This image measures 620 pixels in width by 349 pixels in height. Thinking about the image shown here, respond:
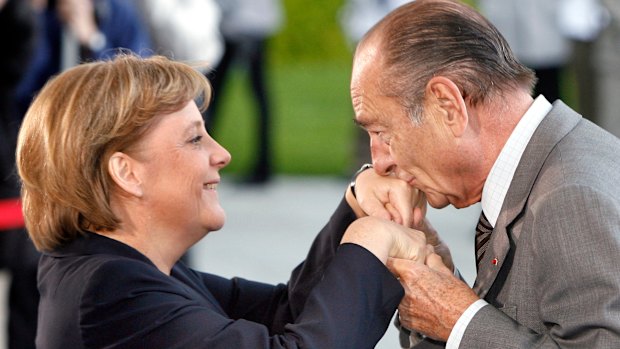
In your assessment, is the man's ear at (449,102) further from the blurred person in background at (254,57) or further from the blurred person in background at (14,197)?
the blurred person in background at (254,57)

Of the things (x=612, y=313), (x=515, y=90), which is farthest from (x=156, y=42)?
(x=612, y=313)

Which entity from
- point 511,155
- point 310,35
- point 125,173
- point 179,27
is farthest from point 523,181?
point 310,35

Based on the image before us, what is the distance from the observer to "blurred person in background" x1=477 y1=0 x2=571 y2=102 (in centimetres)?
775

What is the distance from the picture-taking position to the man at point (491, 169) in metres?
2.60

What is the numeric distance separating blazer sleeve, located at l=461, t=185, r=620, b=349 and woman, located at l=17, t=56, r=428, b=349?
1.16 ft

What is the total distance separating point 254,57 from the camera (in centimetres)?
982

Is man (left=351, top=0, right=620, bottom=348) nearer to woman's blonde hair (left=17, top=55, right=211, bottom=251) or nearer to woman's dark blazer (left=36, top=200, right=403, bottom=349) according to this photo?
woman's dark blazer (left=36, top=200, right=403, bottom=349)

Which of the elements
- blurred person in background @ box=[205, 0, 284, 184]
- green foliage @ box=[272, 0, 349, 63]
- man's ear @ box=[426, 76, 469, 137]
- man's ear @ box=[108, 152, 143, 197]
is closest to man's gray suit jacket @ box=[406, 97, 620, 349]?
man's ear @ box=[426, 76, 469, 137]

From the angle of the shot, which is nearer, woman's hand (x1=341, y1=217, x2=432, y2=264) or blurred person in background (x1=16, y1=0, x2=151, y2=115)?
woman's hand (x1=341, y1=217, x2=432, y2=264)

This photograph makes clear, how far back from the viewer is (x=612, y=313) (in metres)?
2.53

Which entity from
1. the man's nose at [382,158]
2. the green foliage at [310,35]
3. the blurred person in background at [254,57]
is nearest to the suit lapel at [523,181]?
the man's nose at [382,158]

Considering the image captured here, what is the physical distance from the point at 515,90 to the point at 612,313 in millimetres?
604

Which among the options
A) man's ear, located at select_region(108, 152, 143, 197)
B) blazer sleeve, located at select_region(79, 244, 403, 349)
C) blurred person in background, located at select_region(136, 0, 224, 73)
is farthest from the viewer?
blurred person in background, located at select_region(136, 0, 224, 73)

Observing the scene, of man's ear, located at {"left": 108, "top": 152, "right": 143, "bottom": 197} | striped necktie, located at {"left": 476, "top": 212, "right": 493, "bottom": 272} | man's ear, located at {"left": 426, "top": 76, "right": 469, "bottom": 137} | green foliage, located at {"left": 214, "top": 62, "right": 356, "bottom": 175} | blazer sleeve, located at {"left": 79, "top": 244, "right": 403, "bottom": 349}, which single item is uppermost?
man's ear, located at {"left": 426, "top": 76, "right": 469, "bottom": 137}
